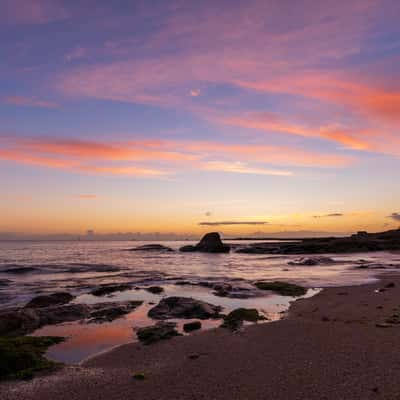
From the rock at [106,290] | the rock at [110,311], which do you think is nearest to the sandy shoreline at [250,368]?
the rock at [110,311]

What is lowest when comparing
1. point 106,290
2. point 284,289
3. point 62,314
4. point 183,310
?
point 106,290

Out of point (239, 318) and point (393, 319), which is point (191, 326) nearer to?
point (239, 318)

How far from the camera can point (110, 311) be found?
1461cm

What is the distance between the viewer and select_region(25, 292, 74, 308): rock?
16.5 meters

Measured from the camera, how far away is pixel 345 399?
6.18 metres

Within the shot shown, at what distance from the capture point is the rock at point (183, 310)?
44.8 feet

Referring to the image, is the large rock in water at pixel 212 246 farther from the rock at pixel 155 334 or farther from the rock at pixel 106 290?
the rock at pixel 155 334

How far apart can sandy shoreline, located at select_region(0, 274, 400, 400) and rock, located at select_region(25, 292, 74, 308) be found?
8.20 meters

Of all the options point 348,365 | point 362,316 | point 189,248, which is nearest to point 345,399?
point 348,365

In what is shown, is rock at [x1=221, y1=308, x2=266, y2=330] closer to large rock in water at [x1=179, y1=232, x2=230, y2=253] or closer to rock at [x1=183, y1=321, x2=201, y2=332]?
rock at [x1=183, y1=321, x2=201, y2=332]

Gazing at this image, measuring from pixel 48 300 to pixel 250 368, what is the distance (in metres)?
12.1

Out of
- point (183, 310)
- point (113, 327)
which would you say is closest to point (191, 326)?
point (183, 310)

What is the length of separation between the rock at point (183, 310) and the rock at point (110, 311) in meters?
1.24

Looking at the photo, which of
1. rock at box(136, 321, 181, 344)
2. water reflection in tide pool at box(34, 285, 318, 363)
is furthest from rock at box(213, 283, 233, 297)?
rock at box(136, 321, 181, 344)
